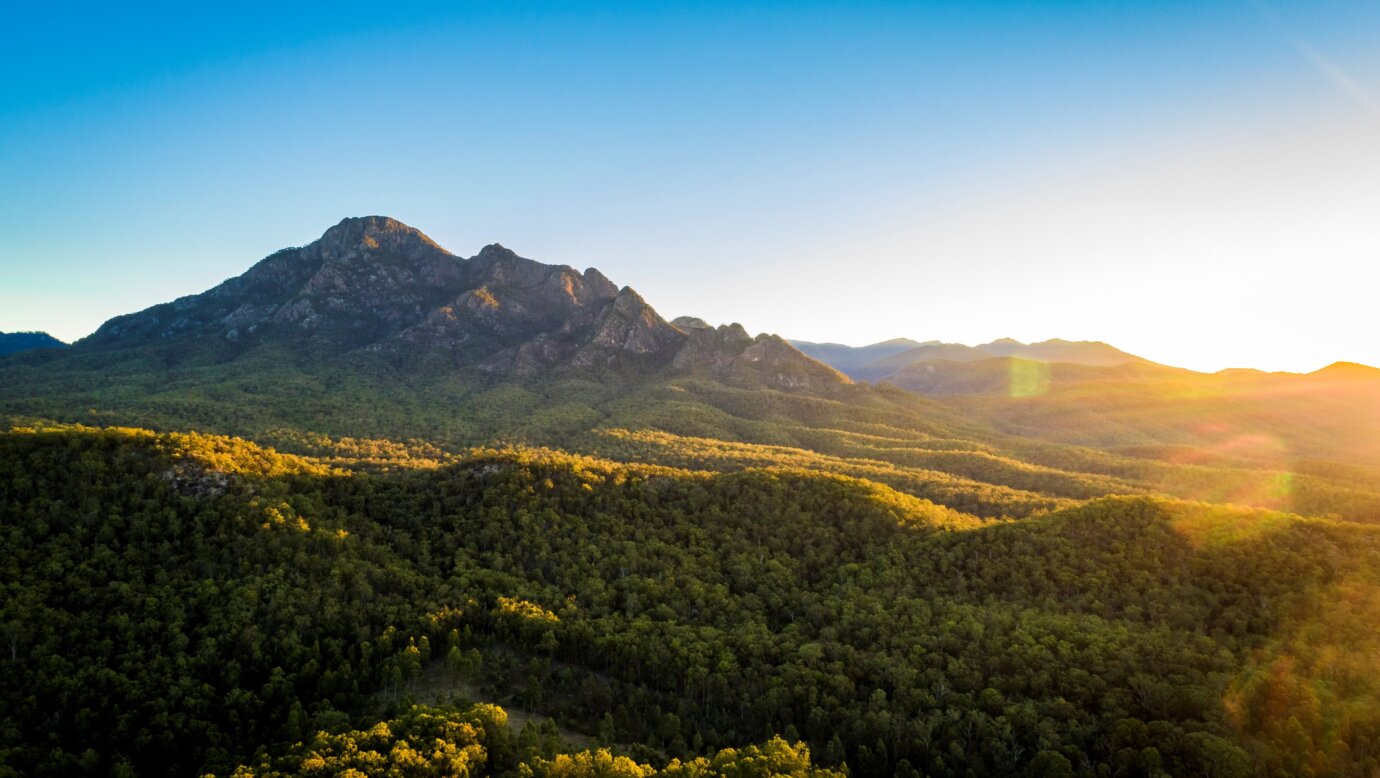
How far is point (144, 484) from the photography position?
4031 inches

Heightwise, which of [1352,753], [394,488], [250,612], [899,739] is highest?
[394,488]

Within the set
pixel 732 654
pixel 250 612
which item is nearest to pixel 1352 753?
pixel 732 654

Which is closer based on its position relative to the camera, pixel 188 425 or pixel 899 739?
pixel 899 739

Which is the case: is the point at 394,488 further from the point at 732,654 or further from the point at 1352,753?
the point at 1352,753

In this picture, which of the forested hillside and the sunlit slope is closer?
the forested hillside

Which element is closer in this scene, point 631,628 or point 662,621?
point 631,628

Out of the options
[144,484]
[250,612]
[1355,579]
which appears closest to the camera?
[250,612]

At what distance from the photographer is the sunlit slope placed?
69.9 metres

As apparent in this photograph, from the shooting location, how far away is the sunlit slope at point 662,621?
69.9 meters

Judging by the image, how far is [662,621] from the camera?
98625mm

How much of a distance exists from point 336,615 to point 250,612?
432 inches

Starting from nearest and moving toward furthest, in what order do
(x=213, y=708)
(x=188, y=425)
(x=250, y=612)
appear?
1. (x=213, y=708)
2. (x=250, y=612)
3. (x=188, y=425)

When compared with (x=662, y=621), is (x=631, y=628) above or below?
above

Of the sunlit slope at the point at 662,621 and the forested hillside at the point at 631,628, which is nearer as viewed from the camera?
the forested hillside at the point at 631,628
